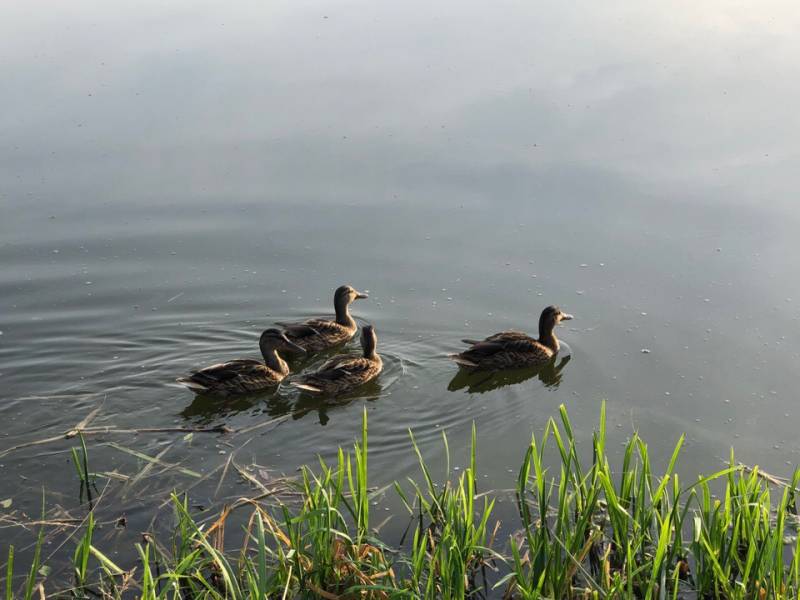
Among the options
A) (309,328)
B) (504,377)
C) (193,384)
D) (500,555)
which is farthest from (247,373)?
(500,555)

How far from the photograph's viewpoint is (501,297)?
31.8 ft

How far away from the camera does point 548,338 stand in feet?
29.6

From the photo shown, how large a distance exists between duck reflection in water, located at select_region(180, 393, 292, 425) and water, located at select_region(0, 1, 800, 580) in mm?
34

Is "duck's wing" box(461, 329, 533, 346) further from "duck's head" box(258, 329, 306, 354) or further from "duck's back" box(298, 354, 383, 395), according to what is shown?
"duck's head" box(258, 329, 306, 354)

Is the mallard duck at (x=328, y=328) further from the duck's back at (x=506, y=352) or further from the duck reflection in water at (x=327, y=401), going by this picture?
the duck's back at (x=506, y=352)

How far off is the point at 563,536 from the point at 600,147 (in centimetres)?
740

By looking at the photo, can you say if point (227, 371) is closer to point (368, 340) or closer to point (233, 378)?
point (233, 378)

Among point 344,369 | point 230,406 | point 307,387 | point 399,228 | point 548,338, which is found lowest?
point 230,406

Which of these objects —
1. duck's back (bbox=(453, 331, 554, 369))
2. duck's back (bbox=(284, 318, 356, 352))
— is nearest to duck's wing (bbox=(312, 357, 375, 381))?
duck's back (bbox=(284, 318, 356, 352))

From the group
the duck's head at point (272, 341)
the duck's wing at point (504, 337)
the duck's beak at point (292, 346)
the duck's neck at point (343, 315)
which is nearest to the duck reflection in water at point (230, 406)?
the duck's head at point (272, 341)

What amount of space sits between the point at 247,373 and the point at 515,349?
221 centimetres

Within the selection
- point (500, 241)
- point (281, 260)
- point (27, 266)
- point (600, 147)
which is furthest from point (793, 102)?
point (27, 266)

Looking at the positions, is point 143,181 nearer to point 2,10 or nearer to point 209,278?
point 209,278

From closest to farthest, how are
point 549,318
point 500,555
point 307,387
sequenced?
A: point 500,555
point 307,387
point 549,318
